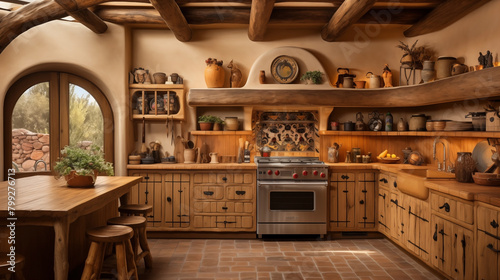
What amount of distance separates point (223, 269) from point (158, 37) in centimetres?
383

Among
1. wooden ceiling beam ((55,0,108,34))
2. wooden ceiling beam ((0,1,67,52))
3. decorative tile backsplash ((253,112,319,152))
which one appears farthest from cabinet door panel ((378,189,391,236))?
wooden ceiling beam ((0,1,67,52))

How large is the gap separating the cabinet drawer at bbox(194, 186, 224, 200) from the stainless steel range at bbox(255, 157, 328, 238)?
0.58 metres

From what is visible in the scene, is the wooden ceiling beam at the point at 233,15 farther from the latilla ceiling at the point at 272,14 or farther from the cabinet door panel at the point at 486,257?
the cabinet door panel at the point at 486,257

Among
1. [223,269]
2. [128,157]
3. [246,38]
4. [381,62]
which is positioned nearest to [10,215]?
[223,269]

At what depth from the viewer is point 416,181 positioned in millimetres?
4238

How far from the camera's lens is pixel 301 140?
20.5 ft

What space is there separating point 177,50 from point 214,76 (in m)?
0.85

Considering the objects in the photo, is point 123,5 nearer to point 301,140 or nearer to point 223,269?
point 301,140

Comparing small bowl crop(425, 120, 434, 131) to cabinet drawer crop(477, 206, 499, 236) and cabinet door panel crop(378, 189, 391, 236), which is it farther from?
cabinet drawer crop(477, 206, 499, 236)

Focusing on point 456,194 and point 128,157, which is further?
point 128,157

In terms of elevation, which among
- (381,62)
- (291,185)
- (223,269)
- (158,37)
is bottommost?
(223,269)

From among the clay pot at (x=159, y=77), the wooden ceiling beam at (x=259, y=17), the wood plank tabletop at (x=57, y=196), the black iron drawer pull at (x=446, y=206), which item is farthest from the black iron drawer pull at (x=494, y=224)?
the clay pot at (x=159, y=77)

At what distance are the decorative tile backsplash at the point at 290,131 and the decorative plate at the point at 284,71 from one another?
632mm

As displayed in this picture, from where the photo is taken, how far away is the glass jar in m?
3.91
